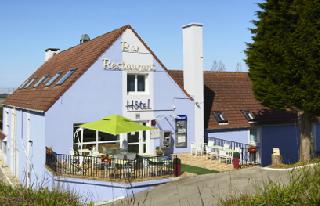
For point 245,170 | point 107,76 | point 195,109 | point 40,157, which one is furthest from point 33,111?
point 245,170

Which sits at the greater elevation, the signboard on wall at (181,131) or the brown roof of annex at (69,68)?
the brown roof of annex at (69,68)

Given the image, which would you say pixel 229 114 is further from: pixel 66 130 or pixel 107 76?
pixel 66 130

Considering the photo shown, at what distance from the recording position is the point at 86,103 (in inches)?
830

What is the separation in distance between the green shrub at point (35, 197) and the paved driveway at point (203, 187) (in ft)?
15.6

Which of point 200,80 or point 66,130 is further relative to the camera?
point 200,80

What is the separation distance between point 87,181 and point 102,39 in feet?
32.4

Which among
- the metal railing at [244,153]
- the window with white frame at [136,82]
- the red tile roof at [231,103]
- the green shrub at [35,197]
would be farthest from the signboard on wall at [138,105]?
the green shrub at [35,197]

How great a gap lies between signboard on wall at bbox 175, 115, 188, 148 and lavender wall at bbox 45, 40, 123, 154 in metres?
3.62

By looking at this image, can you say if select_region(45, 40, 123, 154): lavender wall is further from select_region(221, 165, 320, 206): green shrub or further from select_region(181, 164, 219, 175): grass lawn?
select_region(221, 165, 320, 206): green shrub

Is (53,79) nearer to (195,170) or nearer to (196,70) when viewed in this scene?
(196,70)

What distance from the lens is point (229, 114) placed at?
2642 centimetres

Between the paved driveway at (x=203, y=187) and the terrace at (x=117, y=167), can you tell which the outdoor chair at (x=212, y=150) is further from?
the terrace at (x=117, y=167)

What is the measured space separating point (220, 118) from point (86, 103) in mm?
8941

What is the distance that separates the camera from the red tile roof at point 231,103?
85.2 ft
